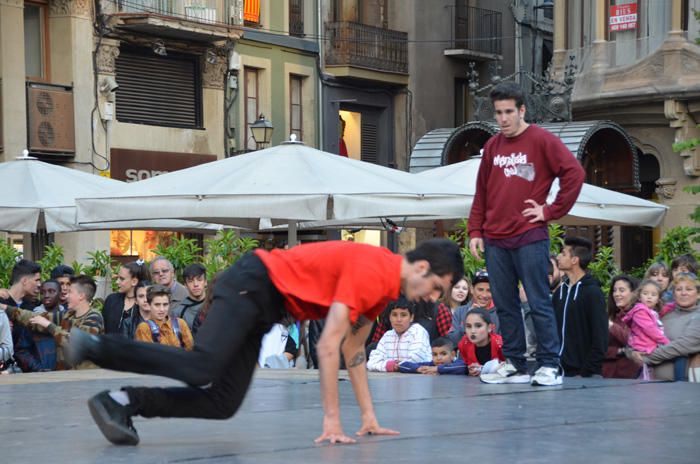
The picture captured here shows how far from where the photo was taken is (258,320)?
7348 millimetres

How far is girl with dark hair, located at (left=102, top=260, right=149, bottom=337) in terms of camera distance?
14.1 metres

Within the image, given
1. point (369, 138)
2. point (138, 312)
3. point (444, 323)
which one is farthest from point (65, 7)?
point (444, 323)

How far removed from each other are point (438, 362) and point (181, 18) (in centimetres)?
2258

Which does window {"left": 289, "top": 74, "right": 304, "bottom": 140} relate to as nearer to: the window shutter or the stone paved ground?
the window shutter

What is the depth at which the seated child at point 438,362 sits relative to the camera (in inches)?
486

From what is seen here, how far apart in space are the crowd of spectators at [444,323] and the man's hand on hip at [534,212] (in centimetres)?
173

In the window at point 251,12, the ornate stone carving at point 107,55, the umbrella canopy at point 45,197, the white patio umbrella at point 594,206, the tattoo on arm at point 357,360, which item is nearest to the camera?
the tattoo on arm at point 357,360

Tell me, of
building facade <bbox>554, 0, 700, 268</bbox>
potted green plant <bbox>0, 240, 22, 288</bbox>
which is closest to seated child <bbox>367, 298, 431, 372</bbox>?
potted green plant <bbox>0, 240, 22, 288</bbox>

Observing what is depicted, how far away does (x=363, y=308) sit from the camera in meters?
7.20

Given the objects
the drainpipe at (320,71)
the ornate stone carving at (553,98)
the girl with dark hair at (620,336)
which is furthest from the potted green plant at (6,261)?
the drainpipe at (320,71)

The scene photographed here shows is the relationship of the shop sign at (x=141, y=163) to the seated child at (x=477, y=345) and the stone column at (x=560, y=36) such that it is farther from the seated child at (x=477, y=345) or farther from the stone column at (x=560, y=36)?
the seated child at (x=477, y=345)

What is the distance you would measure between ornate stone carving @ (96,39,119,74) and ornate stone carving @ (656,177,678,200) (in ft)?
39.8

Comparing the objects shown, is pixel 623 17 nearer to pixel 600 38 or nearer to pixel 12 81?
pixel 600 38

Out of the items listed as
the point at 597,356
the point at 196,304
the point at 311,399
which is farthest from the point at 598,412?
the point at 196,304
